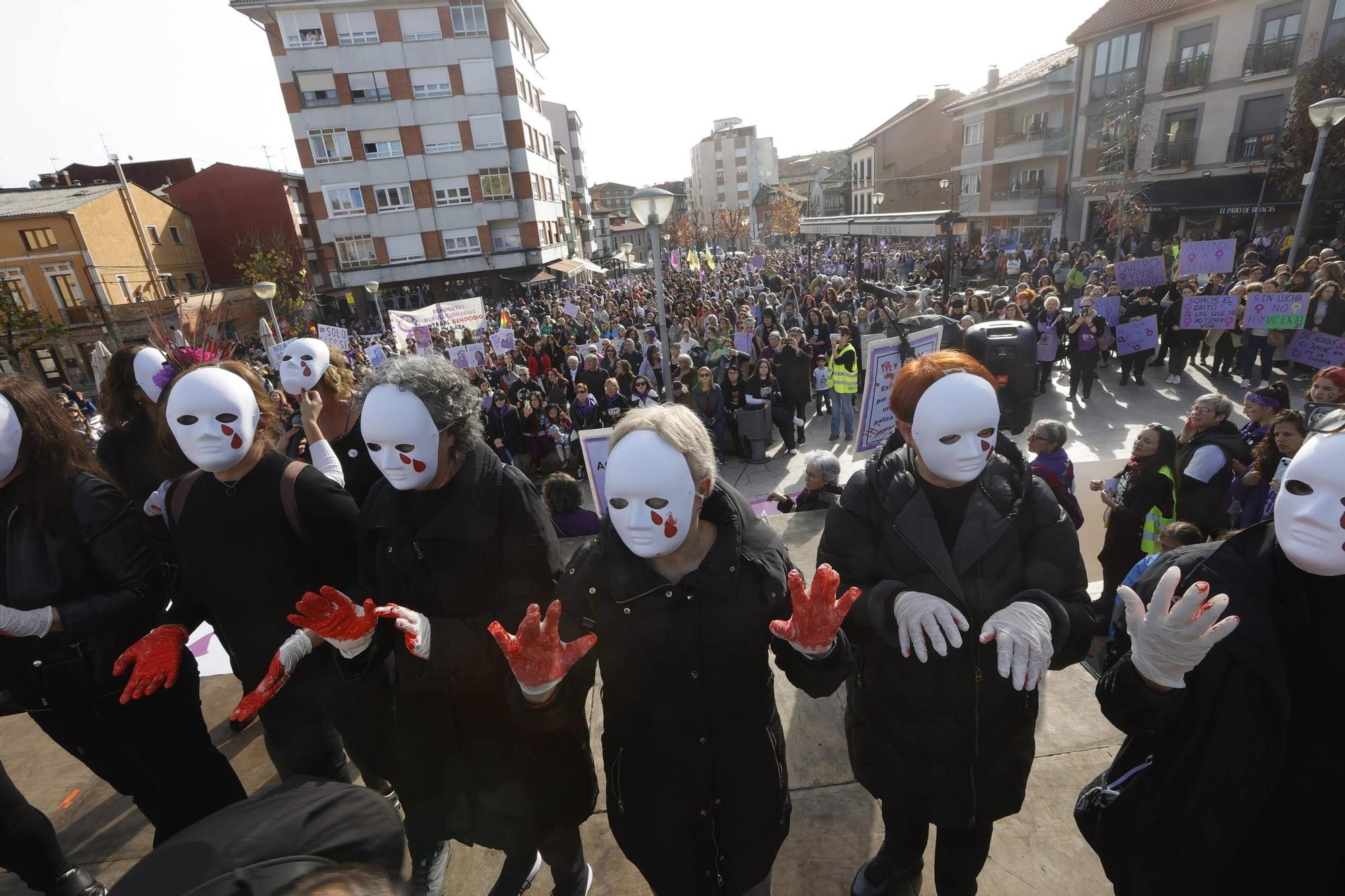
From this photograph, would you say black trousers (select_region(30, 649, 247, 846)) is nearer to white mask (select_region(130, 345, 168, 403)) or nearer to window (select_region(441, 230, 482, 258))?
white mask (select_region(130, 345, 168, 403))

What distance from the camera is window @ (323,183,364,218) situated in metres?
28.4

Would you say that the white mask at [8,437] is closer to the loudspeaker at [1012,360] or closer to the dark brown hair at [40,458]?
the dark brown hair at [40,458]

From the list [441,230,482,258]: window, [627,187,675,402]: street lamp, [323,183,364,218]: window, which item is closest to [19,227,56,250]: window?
[323,183,364,218]: window

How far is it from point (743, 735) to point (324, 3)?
116 feet

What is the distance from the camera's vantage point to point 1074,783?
8.82ft

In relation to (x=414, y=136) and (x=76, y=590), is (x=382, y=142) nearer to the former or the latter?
(x=414, y=136)

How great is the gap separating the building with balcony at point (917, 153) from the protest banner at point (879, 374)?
38669mm

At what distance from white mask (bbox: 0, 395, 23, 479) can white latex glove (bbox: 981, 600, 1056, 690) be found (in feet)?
10.7

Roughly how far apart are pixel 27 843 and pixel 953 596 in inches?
143

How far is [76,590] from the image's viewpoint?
2.25m

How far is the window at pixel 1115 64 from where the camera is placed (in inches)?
897

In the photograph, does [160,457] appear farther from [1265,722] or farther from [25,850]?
[1265,722]

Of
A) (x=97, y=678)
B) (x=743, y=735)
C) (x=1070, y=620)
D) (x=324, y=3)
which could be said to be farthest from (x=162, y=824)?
(x=324, y=3)

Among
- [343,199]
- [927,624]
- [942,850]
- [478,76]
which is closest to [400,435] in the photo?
[927,624]
